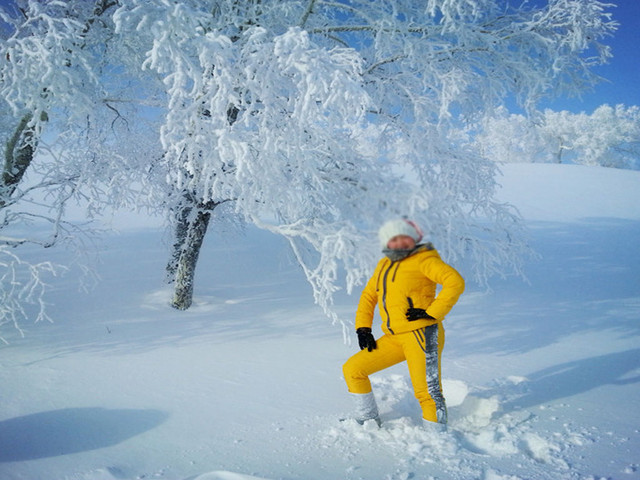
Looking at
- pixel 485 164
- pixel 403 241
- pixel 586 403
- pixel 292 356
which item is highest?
pixel 485 164

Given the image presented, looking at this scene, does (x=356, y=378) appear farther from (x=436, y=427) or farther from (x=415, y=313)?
(x=415, y=313)

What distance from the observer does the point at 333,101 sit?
3.36 m

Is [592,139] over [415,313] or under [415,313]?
over

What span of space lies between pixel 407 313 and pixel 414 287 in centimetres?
15

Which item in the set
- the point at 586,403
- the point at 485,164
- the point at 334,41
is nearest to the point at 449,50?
the point at 485,164

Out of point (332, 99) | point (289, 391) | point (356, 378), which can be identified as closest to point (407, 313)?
point (356, 378)

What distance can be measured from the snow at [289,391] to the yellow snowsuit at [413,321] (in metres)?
0.30

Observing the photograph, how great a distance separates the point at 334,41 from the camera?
5801mm

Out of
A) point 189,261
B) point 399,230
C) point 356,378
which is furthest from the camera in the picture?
point 189,261

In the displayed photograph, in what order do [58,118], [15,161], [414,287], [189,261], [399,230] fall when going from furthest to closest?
[189,261] → [15,161] → [58,118] → [414,287] → [399,230]

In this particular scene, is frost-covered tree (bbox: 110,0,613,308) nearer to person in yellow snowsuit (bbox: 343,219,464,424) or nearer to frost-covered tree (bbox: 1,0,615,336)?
frost-covered tree (bbox: 1,0,615,336)

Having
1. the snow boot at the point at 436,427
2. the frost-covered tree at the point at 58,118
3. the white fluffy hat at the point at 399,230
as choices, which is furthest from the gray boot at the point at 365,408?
the frost-covered tree at the point at 58,118

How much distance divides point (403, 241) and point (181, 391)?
2.58m

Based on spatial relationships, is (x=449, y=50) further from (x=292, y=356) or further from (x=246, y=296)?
(x=246, y=296)
